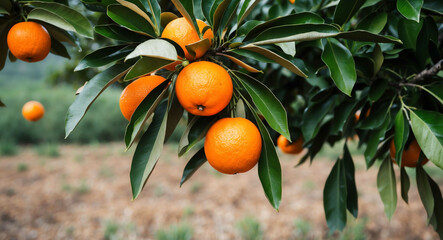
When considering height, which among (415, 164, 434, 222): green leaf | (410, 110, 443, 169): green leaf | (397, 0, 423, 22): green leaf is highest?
(397, 0, 423, 22): green leaf

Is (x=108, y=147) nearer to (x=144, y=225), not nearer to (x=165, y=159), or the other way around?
(x=165, y=159)

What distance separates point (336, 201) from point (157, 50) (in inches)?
30.2

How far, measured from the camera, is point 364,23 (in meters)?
0.68

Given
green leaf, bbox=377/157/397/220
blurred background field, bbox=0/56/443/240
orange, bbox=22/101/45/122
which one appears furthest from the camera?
blurred background field, bbox=0/56/443/240

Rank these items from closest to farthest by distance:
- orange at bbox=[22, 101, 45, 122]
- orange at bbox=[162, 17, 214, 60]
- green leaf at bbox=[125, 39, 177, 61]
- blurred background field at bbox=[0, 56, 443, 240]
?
green leaf at bbox=[125, 39, 177, 61]
orange at bbox=[162, 17, 214, 60]
orange at bbox=[22, 101, 45, 122]
blurred background field at bbox=[0, 56, 443, 240]

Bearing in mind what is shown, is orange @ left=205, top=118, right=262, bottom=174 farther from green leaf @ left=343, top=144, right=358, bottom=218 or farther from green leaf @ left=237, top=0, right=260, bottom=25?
green leaf @ left=343, top=144, right=358, bottom=218

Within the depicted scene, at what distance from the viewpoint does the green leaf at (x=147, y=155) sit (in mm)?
512

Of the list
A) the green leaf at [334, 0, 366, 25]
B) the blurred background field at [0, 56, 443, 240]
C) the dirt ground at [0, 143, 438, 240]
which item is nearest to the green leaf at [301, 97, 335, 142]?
the green leaf at [334, 0, 366, 25]

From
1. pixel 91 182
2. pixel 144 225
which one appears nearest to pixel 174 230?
pixel 144 225

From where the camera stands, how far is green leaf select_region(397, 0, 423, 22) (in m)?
0.58

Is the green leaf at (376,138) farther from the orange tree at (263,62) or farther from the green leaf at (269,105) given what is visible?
the green leaf at (269,105)

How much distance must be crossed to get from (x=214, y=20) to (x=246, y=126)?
0.63 feet

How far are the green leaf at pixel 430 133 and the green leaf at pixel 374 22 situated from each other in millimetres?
201

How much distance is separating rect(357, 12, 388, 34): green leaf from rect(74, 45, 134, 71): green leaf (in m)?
0.49
